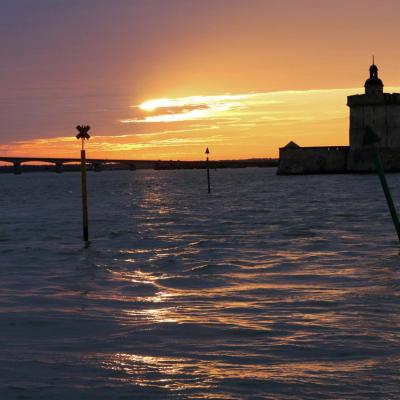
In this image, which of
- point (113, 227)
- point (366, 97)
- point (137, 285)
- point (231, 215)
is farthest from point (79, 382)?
point (366, 97)

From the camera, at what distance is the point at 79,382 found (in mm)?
7211

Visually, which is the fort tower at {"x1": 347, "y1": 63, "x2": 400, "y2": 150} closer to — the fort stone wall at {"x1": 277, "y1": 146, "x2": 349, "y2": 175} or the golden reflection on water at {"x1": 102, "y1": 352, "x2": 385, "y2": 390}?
the fort stone wall at {"x1": 277, "y1": 146, "x2": 349, "y2": 175}

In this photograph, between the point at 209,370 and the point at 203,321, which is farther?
the point at 203,321

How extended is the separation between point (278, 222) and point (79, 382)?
2376 centimetres

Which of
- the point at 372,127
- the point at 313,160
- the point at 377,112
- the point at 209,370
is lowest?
the point at 209,370

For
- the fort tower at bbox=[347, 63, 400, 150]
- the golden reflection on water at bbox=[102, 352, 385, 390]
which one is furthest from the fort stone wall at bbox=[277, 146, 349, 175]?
the golden reflection on water at bbox=[102, 352, 385, 390]

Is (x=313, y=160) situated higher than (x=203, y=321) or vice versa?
(x=313, y=160)

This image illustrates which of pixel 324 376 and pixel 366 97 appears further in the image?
pixel 366 97

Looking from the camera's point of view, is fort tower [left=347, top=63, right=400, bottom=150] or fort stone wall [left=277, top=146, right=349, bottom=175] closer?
fort tower [left=347, top=63, right=400, bottom=150]

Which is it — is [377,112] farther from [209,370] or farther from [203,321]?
[209,370]

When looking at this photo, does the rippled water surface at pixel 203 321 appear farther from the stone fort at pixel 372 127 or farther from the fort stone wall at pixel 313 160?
the fort stone wall at pixel 313 160

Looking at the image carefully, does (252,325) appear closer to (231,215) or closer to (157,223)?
(157,223)

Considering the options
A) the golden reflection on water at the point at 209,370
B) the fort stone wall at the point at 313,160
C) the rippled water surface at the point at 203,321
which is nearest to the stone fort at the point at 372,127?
the fort stone wall at the point at 313,160

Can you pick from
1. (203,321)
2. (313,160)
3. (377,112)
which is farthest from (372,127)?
(203,321)
